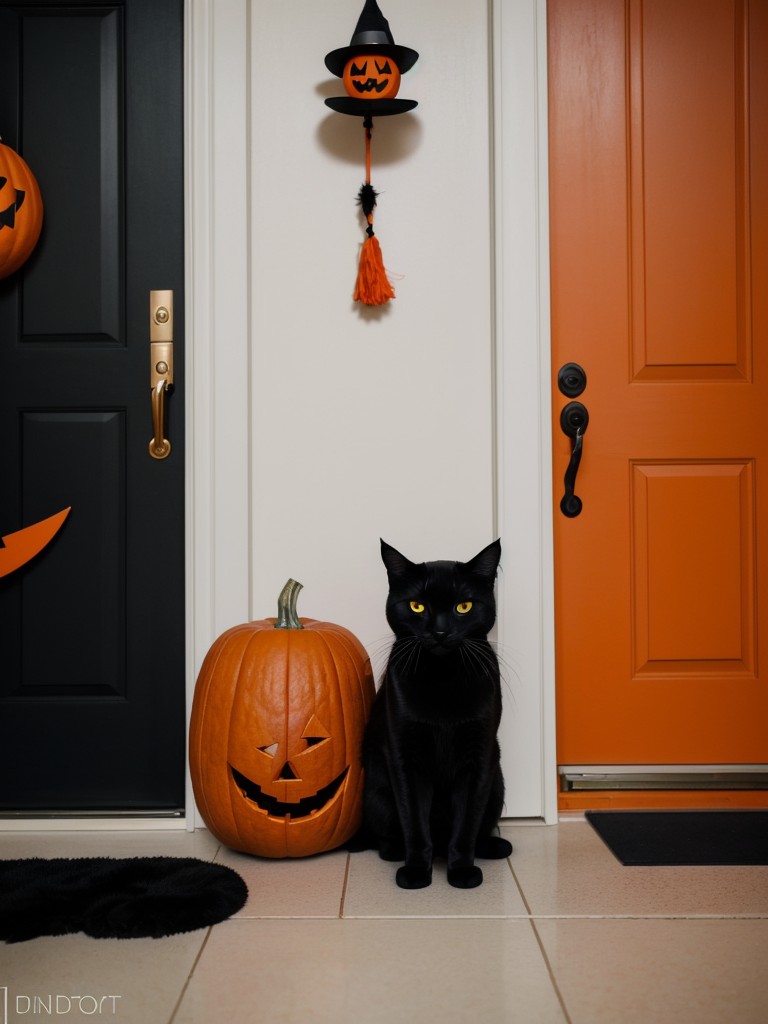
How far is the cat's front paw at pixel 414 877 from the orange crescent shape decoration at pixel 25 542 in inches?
43.0

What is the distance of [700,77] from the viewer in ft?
7.00

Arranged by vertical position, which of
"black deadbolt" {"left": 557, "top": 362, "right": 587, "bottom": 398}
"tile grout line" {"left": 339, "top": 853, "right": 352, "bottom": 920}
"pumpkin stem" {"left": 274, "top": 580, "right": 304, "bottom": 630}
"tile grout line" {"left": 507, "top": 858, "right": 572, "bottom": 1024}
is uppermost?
"black deadbolt" {"left": 557, "top": 362, "right": 587, "bottom": 398}

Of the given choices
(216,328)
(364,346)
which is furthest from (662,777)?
(216,328)

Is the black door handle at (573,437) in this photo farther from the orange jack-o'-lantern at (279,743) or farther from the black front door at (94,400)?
the black front door at (94,400)

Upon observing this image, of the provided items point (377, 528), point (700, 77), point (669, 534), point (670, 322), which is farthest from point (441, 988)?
point (700, 77)

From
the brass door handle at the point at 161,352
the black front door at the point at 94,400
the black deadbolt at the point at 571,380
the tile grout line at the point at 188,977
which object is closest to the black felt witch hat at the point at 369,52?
the black front door at the point at 94,400

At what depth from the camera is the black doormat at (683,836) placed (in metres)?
1.82

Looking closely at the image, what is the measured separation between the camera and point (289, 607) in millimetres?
1918

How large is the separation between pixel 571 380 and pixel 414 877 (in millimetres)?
1160

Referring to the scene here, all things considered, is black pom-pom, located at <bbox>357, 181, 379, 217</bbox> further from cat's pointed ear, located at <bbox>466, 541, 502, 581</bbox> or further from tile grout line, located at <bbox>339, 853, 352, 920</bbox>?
tile grout line, located at <bbox>339, 853, 352, 920</bbox>

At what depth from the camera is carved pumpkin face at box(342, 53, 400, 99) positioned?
1964 mm

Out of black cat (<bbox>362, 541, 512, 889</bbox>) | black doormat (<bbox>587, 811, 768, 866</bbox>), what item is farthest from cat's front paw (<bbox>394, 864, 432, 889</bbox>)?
black doormat (<bbox>587, 811, 768, 866</bbox>)

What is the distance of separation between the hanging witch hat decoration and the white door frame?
0.23m

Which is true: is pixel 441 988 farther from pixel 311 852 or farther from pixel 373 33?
pixel 373 33
